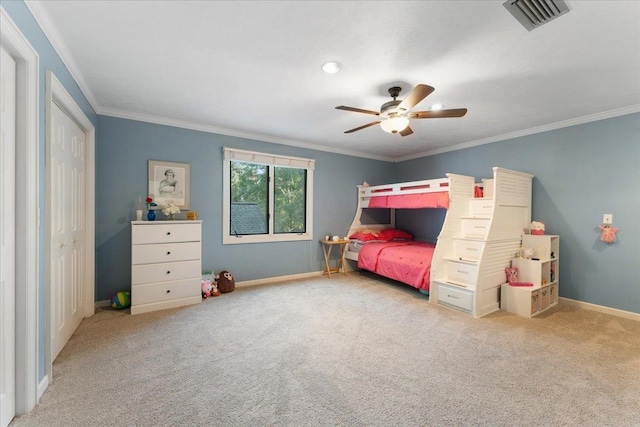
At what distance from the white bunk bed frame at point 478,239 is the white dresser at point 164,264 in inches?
118

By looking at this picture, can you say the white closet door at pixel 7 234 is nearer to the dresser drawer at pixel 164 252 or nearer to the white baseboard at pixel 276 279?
the dresser drawer at pixel 164 252

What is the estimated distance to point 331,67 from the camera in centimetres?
232

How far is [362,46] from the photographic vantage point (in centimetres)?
204

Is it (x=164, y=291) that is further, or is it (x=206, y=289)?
(x=206, y=289)

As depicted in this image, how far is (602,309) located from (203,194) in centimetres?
519

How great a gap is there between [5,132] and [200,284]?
8.07ft

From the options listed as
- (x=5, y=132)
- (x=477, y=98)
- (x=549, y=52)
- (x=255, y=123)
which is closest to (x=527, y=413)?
(x=549, y=52)

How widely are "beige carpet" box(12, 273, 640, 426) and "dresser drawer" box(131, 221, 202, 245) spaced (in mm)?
820

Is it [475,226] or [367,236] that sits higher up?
[475,226]

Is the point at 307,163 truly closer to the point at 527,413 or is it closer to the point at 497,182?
the point at 497,182

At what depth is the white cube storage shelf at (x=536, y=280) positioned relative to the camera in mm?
3219

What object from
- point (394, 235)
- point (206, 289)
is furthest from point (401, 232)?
point (206, 289)

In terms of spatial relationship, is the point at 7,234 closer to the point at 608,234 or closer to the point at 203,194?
the point at 203,194

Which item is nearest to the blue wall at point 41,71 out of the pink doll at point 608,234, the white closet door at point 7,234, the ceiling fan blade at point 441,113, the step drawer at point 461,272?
the white closet door at point 7,234
